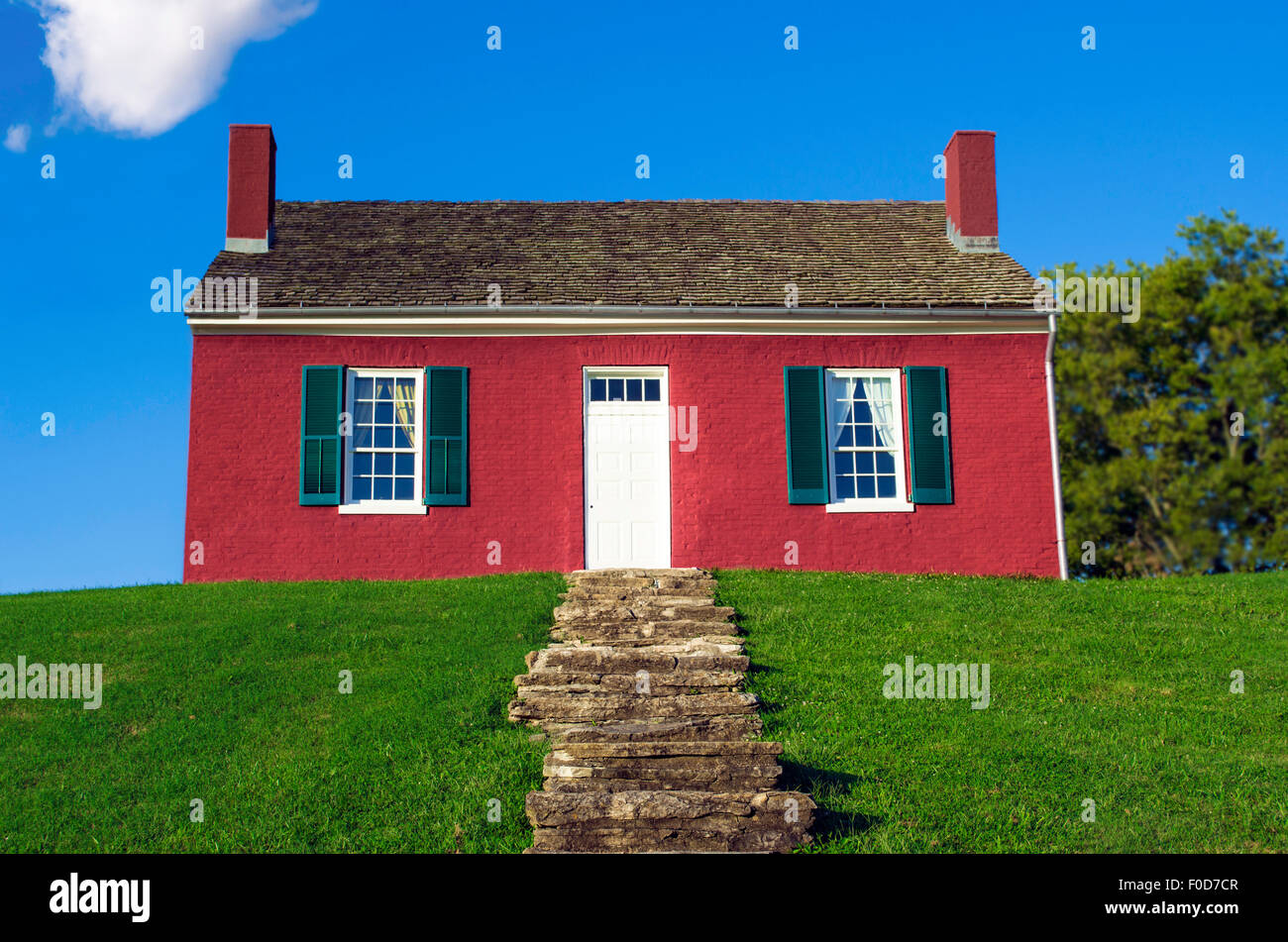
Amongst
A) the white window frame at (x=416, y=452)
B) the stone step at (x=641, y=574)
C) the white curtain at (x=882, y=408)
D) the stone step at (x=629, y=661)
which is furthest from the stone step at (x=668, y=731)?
the white curtain at (x=882, y=408)

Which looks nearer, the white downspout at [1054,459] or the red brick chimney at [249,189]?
the white downspout at [1054,459]

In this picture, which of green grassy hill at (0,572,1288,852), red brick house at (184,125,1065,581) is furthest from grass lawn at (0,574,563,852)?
red brick house at (184,125,1065,581)

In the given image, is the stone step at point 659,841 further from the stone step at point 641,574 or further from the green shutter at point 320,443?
the green shutter at point 320,443

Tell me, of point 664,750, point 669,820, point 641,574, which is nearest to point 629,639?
point 641,574

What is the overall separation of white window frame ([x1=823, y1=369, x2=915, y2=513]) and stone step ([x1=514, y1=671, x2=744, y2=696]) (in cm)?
587

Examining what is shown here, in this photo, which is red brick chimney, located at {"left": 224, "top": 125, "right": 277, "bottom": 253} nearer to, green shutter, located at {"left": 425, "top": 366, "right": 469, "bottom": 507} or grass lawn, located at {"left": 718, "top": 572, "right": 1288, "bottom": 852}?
green shutter, located at {"left": 425, "top": 366, "right": 469, "bottom": 507}

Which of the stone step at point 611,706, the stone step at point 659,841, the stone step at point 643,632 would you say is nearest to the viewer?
the stone step at point 659,841

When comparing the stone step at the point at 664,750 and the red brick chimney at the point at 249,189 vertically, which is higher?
the red brick chimney at the point at 249,189

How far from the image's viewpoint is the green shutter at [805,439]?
1426cm

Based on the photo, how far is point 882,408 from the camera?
1470cm

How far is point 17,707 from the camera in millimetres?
8859

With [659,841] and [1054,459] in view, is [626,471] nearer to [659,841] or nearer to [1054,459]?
[1054,459]

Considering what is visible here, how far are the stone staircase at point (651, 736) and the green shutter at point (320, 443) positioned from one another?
4.38m
